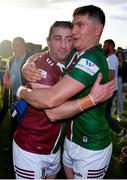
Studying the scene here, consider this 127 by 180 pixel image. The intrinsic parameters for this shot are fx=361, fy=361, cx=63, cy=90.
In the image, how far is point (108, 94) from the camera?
3.01m

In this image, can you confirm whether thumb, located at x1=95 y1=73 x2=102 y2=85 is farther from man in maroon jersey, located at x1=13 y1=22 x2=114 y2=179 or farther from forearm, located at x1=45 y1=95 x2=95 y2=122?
man in maroon jersey, located at x1=13 y1=22 x2=114 y2=179

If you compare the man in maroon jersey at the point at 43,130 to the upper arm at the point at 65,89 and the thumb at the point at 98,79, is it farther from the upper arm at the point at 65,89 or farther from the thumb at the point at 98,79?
the thumb at the point at 98,79

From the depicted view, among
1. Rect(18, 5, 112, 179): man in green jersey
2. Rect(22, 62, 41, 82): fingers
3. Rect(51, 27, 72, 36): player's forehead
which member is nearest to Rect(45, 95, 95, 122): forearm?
Rect(18, 5, 112, 179): man in green jersey

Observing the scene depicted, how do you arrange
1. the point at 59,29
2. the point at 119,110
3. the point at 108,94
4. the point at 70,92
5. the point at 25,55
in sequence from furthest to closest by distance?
the point at 119,110
the point at 25,55
the point at 59,29
the point at 108,94
the point at 70,92

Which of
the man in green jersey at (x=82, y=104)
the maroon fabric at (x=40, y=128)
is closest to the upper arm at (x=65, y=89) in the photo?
the man in green jersey at (x=82, y=104)

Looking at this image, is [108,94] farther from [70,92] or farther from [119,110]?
[119,110]

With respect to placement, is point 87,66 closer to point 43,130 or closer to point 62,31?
point 62,31

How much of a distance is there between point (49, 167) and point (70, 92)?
0.85 metres

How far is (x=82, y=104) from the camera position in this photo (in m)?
2.89

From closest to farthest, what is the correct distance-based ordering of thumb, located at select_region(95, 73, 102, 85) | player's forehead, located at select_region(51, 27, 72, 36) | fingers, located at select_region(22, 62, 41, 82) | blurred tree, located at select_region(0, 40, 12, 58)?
thumb, located at select_region(95, 73, 102, 85) → fingers, located at select_region(22, 62, 41, 82) → player's forehead, located at select_region(51, 27, 72, 36) → blurred tree, located at select_region(0, 40, 12, 58)

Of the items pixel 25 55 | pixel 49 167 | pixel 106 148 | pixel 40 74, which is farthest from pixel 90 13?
pixel 25 55

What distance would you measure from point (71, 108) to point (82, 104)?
9 cm

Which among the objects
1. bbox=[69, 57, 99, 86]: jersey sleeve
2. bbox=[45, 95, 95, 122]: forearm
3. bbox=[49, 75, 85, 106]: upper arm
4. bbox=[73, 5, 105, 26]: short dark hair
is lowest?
bbox=[45, 95, 95, 122]: forearm

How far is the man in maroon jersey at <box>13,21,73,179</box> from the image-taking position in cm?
308
